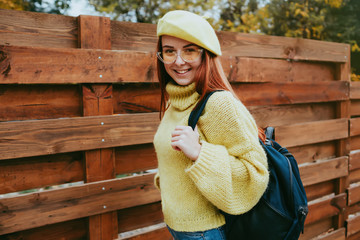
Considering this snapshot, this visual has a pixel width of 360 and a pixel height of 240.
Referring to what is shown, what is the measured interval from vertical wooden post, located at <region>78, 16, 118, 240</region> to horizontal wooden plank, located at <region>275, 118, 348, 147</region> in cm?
162

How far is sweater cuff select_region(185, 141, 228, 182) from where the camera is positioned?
1.28 metres

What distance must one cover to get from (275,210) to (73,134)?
1267 mm

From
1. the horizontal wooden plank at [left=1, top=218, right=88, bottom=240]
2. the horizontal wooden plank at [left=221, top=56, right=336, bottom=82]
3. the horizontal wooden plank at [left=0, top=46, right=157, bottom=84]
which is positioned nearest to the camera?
the horizontal wooden plank at [left=0, top=46, right=157, bottom=84]

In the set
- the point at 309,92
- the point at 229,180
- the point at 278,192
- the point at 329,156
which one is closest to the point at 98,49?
the point at 229,180

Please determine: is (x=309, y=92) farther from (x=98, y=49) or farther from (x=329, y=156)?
(x=98, y=49)

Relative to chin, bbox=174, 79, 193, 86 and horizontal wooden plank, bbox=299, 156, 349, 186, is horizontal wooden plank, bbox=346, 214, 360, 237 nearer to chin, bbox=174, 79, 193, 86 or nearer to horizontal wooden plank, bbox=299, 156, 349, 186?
horizontal wooden plank, bbox=299, 156, 349, 186

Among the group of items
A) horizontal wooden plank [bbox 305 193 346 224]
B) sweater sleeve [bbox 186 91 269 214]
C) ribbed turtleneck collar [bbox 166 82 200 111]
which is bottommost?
A: horizontal wooden plank [bbox 305 193 346 224]

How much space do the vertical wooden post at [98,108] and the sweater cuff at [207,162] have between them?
947 mm

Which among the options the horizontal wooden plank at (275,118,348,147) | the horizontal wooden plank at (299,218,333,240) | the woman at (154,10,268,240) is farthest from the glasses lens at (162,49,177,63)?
the horizontal wooden plank at (299,218,333,240)

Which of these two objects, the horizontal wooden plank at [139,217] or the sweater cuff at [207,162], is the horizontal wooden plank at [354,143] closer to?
the horizontal wooden plank at [139,217]

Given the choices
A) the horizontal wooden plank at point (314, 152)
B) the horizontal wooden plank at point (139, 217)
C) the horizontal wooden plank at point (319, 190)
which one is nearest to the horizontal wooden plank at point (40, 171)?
the horizontal wooden plank at point (139, 217)

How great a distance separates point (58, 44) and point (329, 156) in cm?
298

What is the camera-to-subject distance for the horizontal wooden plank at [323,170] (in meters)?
3.10

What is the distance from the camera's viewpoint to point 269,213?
1.38m
